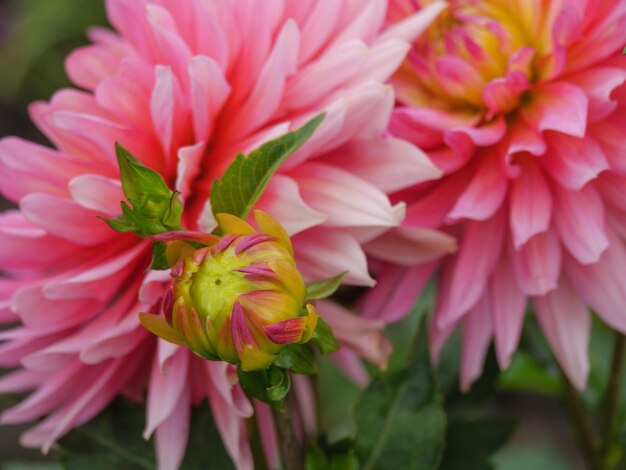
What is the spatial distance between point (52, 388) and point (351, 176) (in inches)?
8.9

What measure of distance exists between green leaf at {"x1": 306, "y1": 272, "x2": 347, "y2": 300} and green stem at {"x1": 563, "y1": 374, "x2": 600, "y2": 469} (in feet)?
0.97

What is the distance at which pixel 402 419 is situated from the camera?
0.60 m

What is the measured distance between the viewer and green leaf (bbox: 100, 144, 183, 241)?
0.43 meters

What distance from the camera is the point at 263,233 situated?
419mm

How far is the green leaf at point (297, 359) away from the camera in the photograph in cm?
43

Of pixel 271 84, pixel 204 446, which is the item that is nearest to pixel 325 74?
pixel 271 84

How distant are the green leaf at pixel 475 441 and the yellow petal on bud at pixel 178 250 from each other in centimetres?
35

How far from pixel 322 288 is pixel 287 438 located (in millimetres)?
103

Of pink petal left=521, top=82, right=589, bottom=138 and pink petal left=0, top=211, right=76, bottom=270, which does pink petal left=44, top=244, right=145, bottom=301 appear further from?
pink petal left=521, top=82, right=589, bottom=138

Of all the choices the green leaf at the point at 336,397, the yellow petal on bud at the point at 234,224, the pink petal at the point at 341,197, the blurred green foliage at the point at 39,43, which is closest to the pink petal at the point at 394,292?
the pink petal at the point at 341,197

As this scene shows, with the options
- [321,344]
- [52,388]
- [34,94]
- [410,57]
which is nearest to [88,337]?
[52,388]

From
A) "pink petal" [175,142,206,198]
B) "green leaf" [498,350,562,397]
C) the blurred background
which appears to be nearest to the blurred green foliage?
the blurred background

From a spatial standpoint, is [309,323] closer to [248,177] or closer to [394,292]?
[248,177]

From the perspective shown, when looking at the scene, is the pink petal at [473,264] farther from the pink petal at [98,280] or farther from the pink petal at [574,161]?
the pink petal at [98,280]
